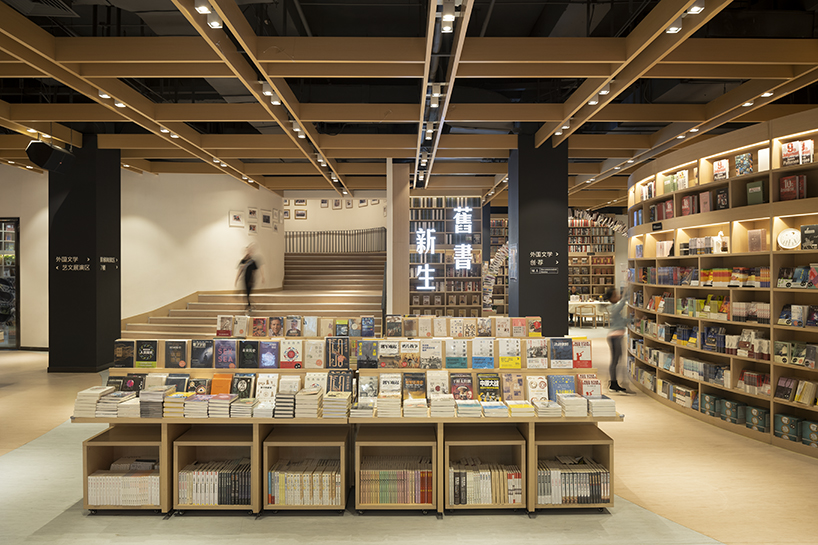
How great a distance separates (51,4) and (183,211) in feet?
24.5

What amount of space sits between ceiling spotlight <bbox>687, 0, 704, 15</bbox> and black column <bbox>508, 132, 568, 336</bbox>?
387 cm

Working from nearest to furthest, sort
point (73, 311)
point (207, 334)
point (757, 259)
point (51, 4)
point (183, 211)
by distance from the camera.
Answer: point (51, 4) < point (757, 259) < point (73, 311) < point (207, 334) < point (183, 211)

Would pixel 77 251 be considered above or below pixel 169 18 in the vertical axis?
below

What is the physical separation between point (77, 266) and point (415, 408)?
7.50m

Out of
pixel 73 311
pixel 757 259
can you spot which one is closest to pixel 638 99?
pixel 757 259

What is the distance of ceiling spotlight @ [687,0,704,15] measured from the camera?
3411mm

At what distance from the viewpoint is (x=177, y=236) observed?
36.7 ft

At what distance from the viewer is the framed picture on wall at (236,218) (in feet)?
38.8

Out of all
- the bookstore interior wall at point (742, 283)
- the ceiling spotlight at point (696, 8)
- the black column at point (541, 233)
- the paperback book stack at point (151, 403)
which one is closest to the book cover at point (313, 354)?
the paperback book stack at point (151, 403)

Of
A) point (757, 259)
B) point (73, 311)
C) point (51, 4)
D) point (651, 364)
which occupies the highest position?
point (51, 4)

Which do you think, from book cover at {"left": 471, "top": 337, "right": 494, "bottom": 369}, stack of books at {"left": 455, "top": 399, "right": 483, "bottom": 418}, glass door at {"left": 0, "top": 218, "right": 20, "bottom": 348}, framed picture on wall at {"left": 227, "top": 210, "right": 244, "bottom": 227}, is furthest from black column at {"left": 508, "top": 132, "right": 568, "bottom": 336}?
glass door at {"left": 0, "top": 218, "right": 20, "bottom": 348}

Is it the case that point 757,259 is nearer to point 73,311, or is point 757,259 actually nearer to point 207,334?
point 207,334

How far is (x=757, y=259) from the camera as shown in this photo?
5.46 meters

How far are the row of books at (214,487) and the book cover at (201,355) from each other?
0.80 m
